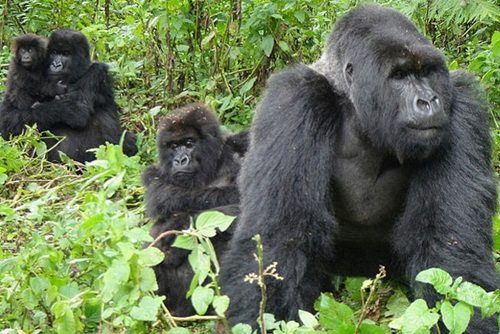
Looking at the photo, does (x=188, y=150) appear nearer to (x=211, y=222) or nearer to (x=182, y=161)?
(x=182, y=161)

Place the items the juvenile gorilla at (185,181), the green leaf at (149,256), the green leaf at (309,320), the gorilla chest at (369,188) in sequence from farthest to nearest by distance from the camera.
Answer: the juvenile gorilla at (185,181) → the gorilla chest at (369,188) → the green leaf at (149,256) → the green leaf at (309,320)

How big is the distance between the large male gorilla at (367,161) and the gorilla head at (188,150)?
1.12 metres

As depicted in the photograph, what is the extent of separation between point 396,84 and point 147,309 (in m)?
1.38

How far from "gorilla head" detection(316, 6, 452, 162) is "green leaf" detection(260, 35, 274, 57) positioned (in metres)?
2.61

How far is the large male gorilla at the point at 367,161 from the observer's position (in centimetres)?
346

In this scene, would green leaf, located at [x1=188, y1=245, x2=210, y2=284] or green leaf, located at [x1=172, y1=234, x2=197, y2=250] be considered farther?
green leaf, located at [x1=172, y1=234, x2=197, y2=250]

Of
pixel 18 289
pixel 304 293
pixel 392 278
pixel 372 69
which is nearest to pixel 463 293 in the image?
pixel 304 293

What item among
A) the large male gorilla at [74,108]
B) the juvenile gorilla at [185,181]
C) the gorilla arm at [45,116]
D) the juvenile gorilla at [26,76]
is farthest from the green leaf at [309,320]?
the juvenile gorilla at [26,76]

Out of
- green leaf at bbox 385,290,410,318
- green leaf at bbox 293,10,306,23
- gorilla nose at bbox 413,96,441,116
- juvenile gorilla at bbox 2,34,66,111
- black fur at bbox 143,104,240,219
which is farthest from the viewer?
juvenile gorilla at bbox 2,34,66,111

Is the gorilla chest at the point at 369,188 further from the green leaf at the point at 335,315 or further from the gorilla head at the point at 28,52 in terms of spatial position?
the gorilla head at the point at 28,52

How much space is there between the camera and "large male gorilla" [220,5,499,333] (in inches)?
136

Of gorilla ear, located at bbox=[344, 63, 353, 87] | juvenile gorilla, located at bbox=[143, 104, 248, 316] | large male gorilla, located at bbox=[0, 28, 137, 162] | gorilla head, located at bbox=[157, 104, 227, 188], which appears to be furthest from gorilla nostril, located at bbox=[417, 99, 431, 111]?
large male gorilla, located at bbox=[0, 28, 137, 162]

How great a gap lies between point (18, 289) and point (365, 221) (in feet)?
5.07

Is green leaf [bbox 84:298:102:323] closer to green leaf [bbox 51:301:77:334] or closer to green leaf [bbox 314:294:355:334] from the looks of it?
green leaf [bbox 51:301:77:334]
